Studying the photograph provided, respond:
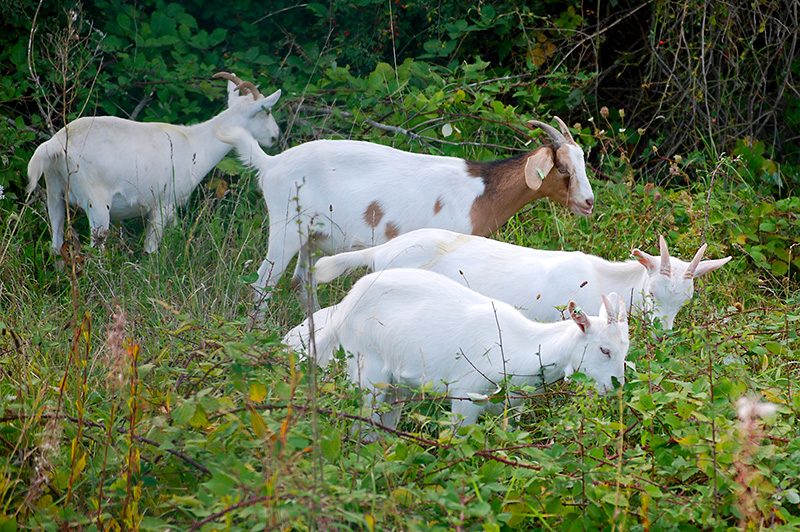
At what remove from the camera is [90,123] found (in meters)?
→ 5.88

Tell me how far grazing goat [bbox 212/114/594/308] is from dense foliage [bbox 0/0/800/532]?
14.5 inches

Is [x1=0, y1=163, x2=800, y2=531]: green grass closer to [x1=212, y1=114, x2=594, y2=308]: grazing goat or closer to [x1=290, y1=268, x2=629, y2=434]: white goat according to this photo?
[x1=290, y1=268, x2=629, y2=434]: white goat

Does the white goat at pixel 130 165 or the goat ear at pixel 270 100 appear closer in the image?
the white goat at pixel 130 165

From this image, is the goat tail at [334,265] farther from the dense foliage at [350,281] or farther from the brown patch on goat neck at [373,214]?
the brown patch on goat neck at [373,214]

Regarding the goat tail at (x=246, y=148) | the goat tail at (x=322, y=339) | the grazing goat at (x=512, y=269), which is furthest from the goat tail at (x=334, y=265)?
the goat tail at (x=246, y=148)

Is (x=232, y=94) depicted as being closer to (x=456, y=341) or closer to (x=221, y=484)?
(x=456, y=341)

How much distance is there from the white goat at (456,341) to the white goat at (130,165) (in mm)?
2306

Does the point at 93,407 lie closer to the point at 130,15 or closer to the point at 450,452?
the point at 450,452

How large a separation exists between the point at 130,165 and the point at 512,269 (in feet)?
9.69

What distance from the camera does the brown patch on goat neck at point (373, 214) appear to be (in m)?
5.25

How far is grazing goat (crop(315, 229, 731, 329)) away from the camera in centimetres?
440

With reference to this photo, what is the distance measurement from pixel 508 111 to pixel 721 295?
2.22 metres

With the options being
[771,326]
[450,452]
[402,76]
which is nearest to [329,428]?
[450,452]

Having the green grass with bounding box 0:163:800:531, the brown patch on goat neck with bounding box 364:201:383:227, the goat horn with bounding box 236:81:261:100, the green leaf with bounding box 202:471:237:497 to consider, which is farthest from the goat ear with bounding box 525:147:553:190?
the green leaf with bounding box 202:471:237:497
